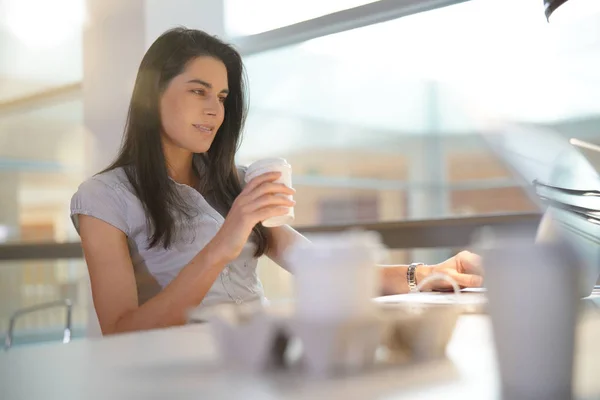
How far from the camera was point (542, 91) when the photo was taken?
1452cm

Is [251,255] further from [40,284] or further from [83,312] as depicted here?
[40,284]

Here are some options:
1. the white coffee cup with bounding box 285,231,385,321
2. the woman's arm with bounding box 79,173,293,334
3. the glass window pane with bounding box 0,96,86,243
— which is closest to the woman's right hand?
the woman's arm with bounding box 79,173,293,334

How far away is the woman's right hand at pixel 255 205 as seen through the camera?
1.25 m

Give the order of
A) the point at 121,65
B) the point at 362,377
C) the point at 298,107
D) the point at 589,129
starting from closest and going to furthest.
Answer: the point at 362,377 → the point at 121,65 → the point at 298,107 → the point at 589,129

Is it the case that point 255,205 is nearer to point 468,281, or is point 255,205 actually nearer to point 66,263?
point 468,281

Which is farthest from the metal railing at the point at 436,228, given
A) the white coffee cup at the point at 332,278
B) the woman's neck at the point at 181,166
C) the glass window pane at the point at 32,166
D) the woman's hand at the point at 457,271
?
the glass window pane at the point at 32,166

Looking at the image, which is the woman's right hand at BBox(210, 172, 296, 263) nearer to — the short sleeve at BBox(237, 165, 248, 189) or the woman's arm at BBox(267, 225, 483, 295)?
the woman's arm at BBox(267, 225, 483, 295)

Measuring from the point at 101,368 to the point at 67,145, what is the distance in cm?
331

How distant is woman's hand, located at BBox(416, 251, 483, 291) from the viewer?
56.8 inches

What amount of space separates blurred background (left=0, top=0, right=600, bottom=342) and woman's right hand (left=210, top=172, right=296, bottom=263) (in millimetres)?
394

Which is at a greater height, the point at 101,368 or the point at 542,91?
the point at 542,91

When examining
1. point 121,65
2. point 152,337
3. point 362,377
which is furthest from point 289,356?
point 121,65

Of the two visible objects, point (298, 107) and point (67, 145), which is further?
point (298, 107)


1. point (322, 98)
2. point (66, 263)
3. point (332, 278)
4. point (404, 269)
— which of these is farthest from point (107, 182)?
point (322, 98)
